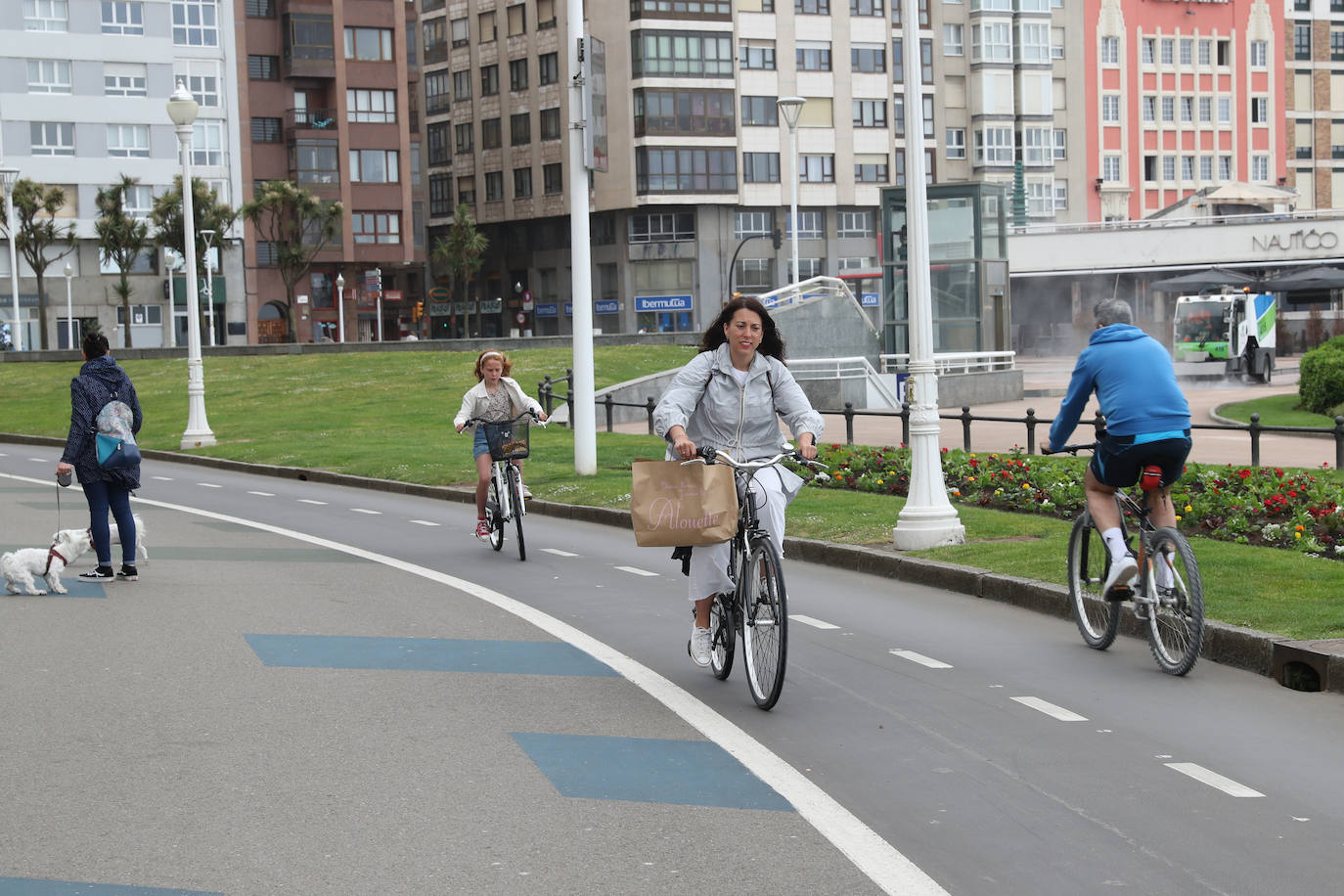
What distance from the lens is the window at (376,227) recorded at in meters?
87.0

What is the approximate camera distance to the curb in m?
8.77

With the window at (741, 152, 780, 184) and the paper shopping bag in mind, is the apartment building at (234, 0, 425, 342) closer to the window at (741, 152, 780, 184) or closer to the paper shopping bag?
the window at (741, 152, 780, 184)

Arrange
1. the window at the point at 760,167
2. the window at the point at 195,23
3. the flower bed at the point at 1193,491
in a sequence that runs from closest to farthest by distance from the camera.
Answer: the flower bed at the point at 1193,491
the window at the point at 760,167
the window at the point at 195,23

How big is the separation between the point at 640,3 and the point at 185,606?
7304 centimetres

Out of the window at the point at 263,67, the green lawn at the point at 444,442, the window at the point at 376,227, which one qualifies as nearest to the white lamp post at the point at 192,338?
the green lawn at the point at 444,442

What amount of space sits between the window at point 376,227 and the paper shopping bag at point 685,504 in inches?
3199

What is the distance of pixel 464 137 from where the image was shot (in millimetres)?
93688

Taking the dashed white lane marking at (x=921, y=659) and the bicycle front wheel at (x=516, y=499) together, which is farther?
the bicycle front wheel at (x=516, y=499)

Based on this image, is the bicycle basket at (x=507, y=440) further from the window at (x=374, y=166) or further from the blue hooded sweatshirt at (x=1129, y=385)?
the window at (x=374, y=166)

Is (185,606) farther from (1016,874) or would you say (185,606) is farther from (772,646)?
(1016,874)

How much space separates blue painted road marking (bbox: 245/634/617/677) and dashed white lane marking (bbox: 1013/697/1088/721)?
81.0 inches

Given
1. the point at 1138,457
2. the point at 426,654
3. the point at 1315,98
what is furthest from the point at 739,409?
the point at 1315,98

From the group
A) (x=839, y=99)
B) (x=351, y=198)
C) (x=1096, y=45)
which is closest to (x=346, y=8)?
(x=351, y=198)

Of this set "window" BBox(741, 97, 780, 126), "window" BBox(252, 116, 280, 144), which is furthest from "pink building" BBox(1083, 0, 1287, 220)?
"window" BBox(252, 116, 280, 144)
